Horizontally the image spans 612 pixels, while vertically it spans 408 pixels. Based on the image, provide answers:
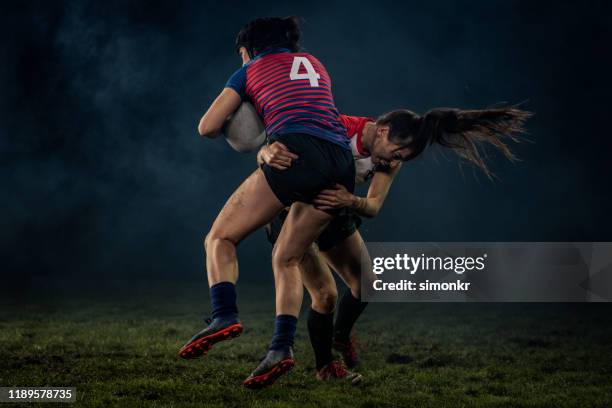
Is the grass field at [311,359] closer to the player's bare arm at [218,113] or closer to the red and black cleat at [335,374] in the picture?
the red and black cleat at [335,374]

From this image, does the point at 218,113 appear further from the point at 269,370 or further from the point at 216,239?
the point at 269,370

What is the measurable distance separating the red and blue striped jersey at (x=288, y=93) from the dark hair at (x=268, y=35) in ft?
0.35

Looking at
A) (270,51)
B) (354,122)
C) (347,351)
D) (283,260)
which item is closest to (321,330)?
(347,351)

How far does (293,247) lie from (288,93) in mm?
949

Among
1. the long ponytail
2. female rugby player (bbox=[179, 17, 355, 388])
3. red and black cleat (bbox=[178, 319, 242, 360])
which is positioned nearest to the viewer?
red and black cleat (bbox=[178, 319, 242, 360])

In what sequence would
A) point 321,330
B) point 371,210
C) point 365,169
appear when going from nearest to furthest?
1. point 371,210
2. point 365,169
3. point 321,330

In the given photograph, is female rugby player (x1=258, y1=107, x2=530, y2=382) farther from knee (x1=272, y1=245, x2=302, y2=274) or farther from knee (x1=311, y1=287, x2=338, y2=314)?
knee (x1=272, y1=245, x2=302, y2=274)

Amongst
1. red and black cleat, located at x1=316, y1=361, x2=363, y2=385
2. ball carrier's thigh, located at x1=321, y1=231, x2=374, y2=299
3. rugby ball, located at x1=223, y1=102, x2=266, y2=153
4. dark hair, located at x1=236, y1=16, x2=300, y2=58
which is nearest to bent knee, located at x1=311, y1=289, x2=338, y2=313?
ball carrier's thigh, located at x1=321, y1=231, x2=374, y2=299

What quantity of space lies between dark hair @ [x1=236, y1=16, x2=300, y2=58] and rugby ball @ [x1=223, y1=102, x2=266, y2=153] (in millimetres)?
423

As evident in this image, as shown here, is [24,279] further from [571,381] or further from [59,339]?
[571,381]

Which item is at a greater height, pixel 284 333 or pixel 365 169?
pixel 365 169

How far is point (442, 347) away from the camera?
23.7 feet

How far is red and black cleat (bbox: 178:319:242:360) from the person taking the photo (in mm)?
3586

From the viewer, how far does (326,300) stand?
5059mm
